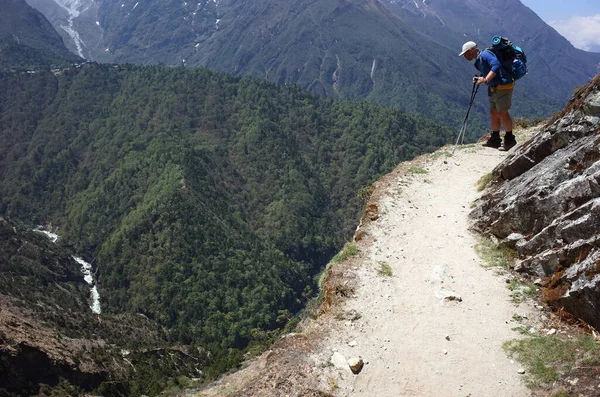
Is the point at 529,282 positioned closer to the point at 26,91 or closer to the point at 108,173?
the point at 108,173

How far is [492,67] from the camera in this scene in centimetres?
1421

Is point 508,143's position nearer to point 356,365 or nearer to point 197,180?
point 356,365

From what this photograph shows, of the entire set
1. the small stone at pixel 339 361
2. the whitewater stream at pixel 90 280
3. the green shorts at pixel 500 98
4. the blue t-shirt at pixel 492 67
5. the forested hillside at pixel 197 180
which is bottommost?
the whitewater stream at pixel 90 280

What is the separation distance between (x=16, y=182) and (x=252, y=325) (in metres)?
114

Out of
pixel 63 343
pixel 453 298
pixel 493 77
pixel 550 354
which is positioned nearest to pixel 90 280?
pixel 63 343

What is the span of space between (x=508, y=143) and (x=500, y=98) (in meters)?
3.36

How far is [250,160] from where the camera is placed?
162 meters

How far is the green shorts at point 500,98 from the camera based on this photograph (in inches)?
591

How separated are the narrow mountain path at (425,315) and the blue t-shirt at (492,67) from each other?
12.9 feet

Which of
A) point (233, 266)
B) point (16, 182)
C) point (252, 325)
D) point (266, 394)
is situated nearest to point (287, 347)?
point (266, 394)

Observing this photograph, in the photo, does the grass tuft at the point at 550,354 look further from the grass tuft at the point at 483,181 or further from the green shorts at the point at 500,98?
the green shorts at the point at 500,98

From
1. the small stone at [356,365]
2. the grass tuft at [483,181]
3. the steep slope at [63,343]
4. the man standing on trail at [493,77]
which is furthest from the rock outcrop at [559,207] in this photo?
the steep slope at [63,343]

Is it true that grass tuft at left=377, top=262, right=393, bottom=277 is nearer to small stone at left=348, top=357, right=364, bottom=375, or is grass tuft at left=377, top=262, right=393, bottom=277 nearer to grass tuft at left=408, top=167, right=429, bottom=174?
small stone at left=348, top=357, right=364, bottom=375

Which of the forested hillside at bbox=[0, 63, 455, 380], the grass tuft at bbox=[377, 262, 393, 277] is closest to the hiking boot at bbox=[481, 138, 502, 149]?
the grass tuft at bbox=[377, 262, 393, 277]
